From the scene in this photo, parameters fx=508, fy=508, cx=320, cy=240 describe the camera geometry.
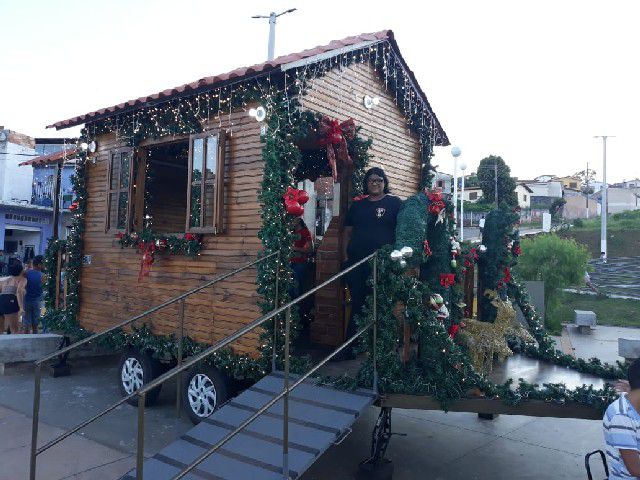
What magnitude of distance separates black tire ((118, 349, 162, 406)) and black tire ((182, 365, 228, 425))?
90 centimetres

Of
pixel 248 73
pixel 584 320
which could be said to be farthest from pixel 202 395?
pixel 584 320

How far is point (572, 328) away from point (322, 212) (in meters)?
9.97

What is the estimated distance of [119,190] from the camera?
7.49m

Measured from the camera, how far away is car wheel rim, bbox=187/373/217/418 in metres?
5.89

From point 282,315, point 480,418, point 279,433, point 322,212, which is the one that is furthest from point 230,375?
point 322,212

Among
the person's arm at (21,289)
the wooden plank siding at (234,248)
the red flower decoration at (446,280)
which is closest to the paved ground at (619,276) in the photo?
the wooden plank siding at (234,248)

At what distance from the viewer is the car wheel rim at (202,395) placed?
5.89 meters

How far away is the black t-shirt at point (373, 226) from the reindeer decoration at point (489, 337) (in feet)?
4.20

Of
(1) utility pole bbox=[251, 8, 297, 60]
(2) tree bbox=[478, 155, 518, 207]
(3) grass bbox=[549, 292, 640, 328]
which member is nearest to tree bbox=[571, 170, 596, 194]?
(2) tree bbox=[478, 155, 518, 207]

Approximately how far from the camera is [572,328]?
51.0ft

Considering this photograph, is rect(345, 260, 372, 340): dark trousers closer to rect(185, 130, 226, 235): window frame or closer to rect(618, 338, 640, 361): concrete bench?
rect(185, 130, 226, 235): window frame

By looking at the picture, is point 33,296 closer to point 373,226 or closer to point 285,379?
point 373,226

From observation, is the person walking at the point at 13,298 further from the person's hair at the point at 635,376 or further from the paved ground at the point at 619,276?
the paved ground at the point at 619,276

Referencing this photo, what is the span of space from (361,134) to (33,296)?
764 centimetres
